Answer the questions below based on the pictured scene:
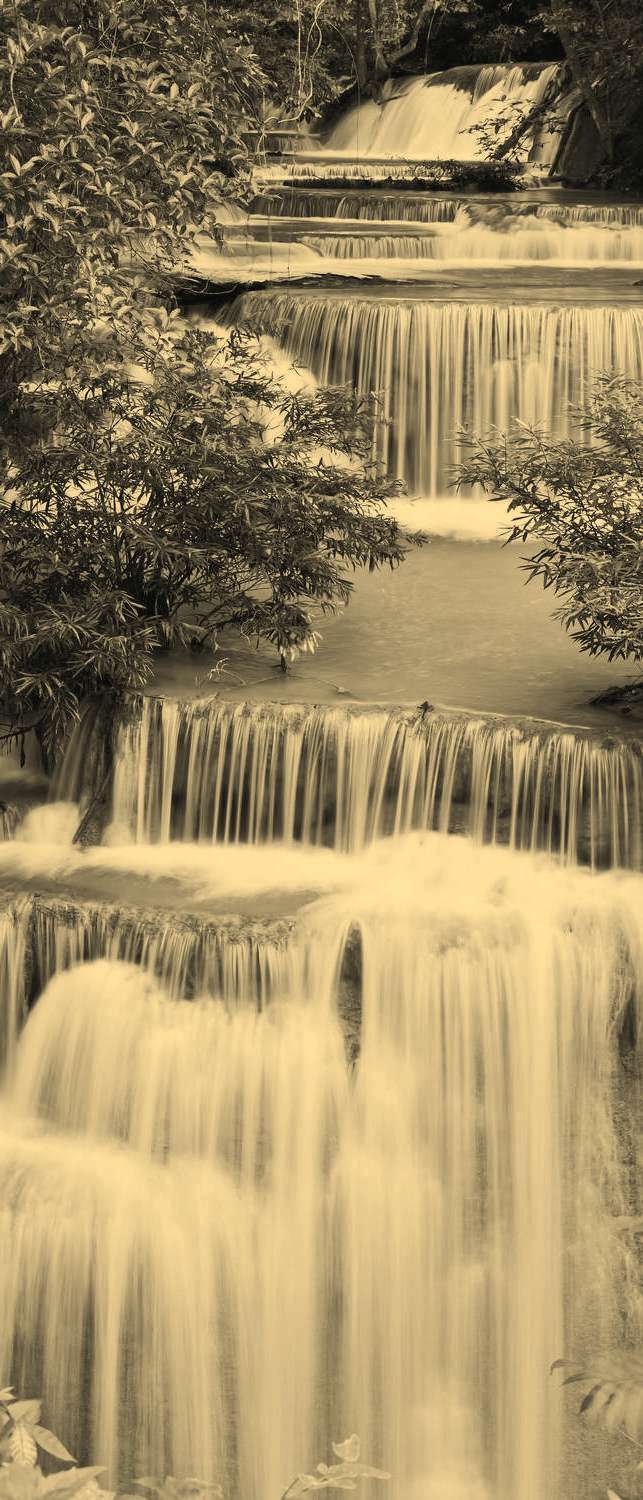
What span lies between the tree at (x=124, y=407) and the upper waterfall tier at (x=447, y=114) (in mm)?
16281

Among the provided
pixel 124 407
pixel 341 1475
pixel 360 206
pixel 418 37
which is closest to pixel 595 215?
pixel 360 206

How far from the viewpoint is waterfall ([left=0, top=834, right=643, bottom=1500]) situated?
658 centimetres

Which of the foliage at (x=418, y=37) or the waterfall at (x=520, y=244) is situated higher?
the foliage at (x=418, y=37)

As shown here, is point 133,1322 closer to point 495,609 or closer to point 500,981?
point 500,981

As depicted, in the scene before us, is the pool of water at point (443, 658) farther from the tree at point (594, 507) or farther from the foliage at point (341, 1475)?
the foliage at point (341, 1475)

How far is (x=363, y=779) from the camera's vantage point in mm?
7715

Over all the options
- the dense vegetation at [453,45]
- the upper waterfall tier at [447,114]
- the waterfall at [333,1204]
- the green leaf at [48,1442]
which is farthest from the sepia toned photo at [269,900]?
the upper waterfall tier at [447,114]

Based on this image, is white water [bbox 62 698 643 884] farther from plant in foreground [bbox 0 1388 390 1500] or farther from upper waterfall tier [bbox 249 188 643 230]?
upper waterfall tier [bbox 249 188 643 230]

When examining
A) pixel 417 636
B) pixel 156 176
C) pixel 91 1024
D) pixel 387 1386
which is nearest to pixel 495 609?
pixel 417 636

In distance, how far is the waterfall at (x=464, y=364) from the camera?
1222 centimetres

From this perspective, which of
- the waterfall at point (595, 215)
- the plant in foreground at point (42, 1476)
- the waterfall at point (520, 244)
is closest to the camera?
the plant in foreground at point (42, 1476)

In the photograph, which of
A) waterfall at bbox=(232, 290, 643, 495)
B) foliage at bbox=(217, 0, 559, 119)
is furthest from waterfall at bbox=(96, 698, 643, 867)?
foliage at bbox=(217, 0, 559, 119)

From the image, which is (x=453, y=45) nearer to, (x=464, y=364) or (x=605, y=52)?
(x=605, y=52)

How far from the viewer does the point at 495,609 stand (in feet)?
32.8
